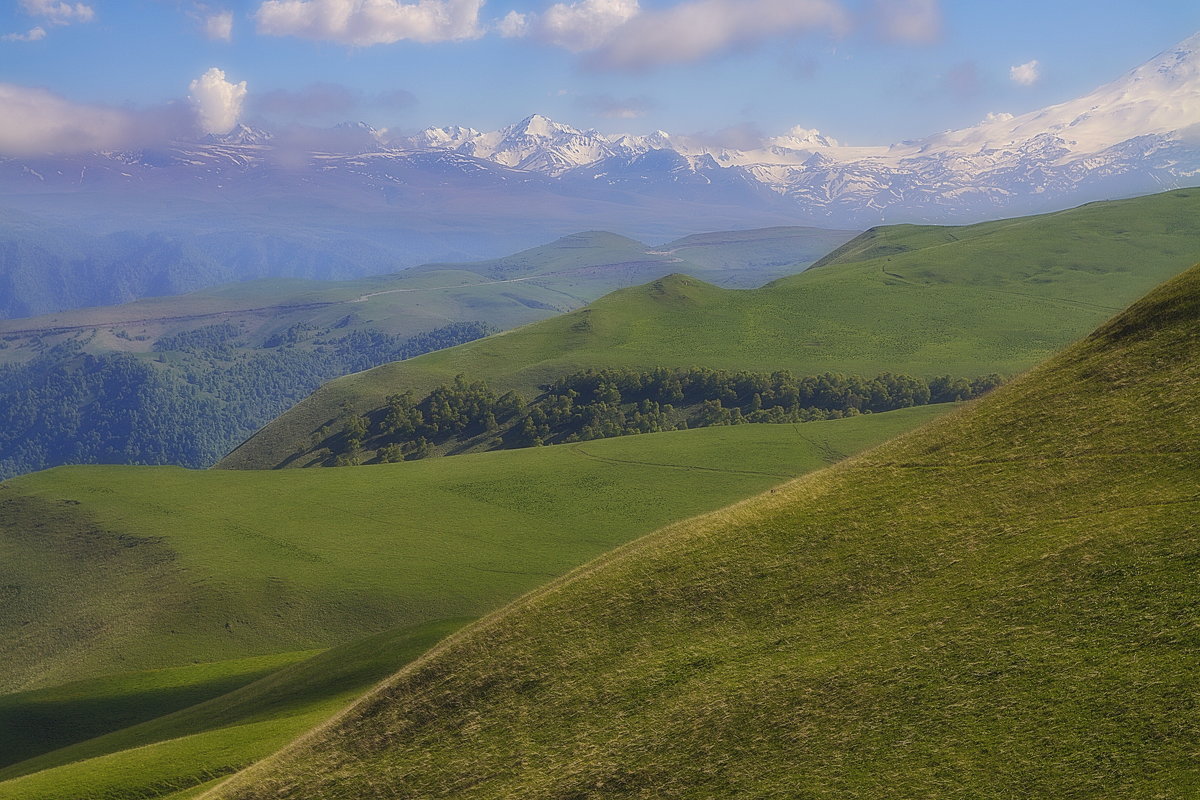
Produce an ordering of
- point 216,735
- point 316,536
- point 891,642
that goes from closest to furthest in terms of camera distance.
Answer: point 891,642 → point 216,735 → point 316,536

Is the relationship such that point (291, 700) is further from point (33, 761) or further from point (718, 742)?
point (718, 742)

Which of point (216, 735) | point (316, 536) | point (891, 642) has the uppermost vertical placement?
point (891, 642)

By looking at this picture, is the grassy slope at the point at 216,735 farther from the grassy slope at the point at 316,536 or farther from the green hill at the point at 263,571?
the grassy slope at the point at 316,536

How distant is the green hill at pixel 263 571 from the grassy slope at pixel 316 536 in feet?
1.38

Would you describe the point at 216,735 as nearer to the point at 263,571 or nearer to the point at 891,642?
the point at 891,642

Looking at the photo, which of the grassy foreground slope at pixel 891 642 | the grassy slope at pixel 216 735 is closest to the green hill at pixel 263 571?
the grassy slope at pixel 216 735

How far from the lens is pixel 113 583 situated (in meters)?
128

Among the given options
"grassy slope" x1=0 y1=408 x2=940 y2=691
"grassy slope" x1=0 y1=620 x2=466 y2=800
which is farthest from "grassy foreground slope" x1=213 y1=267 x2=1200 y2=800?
"grassy slope" x1=0 y1=408 x2=940 y2=691

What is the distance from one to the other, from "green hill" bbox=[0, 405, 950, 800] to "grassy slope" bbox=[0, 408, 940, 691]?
42cm

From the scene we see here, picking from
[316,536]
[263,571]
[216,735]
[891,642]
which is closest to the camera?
[891,642]

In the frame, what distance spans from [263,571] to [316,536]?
15.1 m

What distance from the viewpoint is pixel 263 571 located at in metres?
126

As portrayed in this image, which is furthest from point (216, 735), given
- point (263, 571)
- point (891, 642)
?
point (263, 571)

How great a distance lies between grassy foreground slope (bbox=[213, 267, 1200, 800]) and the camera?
24969 mm
